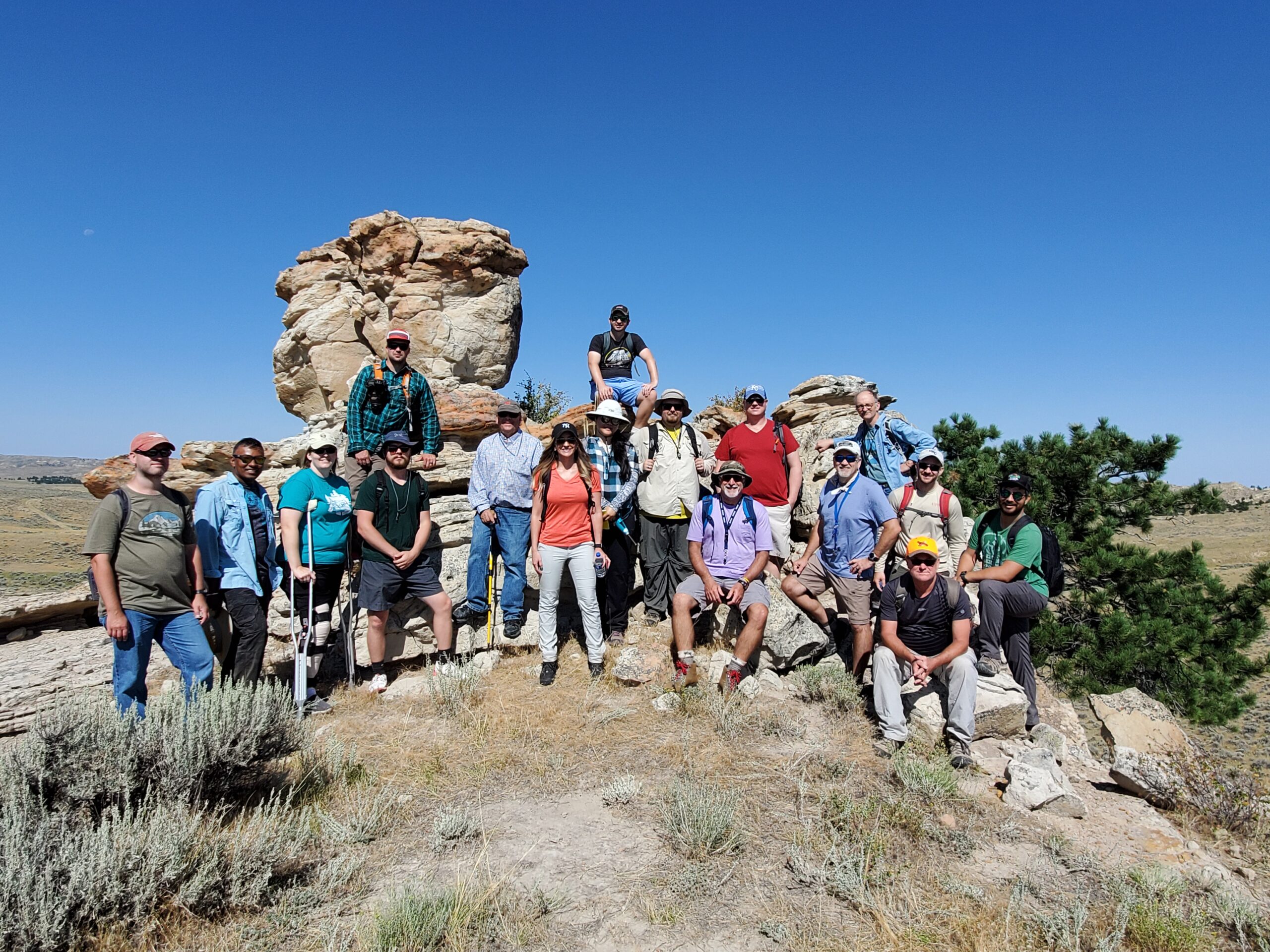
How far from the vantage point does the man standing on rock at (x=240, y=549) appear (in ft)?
18.2

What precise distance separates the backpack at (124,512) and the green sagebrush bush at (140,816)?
960 mm

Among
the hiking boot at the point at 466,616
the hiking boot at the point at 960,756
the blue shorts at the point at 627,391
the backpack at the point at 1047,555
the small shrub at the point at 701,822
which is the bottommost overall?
the hiking boot at the point at 960,756

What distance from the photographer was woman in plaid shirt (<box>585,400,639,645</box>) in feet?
22.6

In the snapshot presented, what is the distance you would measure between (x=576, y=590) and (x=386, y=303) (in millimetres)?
7015

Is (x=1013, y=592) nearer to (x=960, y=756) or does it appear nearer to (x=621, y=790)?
(x=960, y=756)

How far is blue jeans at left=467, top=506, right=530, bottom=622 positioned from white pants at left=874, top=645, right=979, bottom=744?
3667 mm

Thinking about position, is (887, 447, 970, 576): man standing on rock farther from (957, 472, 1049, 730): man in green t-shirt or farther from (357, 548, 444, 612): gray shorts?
(357, 548, 444, 612): gray shorts

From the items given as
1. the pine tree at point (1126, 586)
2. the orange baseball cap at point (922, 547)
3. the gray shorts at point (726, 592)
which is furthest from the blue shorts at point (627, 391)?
the pine tree at point (1126, 586)

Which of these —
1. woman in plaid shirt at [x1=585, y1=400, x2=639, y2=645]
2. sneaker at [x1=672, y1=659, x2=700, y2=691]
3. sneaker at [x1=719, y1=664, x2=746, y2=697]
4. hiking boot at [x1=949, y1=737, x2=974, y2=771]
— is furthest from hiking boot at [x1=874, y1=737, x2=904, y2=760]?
woman in plaid shirt at [x1=585, y1=400, x2=639, y2=645]

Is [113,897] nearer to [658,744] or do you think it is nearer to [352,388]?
[658,744]

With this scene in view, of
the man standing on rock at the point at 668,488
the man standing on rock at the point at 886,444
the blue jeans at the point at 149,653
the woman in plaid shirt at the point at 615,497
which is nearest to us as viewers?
the blue jeans at the point at 149,653

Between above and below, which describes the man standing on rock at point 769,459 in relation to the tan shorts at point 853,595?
above

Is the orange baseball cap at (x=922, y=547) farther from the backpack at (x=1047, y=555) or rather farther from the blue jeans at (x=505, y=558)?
the blue jeans at (x=505, y=558)

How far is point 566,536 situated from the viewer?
6461 mm
